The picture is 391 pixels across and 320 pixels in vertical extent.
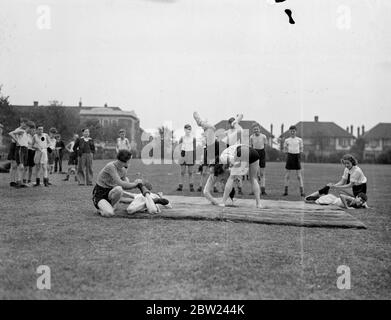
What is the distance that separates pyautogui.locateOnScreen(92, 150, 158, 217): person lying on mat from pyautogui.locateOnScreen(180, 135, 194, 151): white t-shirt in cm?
510

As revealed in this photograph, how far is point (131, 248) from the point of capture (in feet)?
18.3

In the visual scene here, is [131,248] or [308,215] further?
[308,215]

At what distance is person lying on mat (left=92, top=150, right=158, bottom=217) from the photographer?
8008 millimetres

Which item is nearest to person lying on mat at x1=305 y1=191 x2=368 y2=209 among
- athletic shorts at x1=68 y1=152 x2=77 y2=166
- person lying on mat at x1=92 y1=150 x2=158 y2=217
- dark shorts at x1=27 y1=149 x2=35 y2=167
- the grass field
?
the grass field

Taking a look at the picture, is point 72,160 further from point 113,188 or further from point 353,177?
point 353,177

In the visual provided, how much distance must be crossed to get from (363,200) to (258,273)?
20.8ft

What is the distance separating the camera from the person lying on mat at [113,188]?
8.01m

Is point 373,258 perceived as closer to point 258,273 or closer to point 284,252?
point 284,252

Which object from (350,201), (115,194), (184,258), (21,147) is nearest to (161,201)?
(115,194)

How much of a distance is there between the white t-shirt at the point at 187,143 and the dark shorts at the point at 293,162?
9.76 ft

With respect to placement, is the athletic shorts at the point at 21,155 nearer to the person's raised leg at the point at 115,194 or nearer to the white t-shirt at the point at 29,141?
the white t-shirt at the point at 29,141

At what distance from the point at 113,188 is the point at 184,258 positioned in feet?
11.6

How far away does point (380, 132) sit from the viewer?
92.6 metres
